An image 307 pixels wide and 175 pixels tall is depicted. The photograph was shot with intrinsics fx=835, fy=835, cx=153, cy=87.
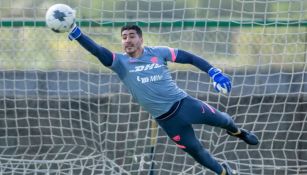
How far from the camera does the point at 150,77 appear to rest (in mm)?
6766

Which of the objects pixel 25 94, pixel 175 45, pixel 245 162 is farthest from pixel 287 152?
Answer: pixel 25 94

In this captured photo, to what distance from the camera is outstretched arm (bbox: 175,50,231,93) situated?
6477 millimetres

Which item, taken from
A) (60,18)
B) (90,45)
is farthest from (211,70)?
(60,18)

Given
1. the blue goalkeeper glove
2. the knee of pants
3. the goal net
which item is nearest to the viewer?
the blue goalkeeper glove

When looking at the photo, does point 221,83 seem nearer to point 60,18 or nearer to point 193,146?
point 193,146

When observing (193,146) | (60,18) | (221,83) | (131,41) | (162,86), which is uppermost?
(60,18)

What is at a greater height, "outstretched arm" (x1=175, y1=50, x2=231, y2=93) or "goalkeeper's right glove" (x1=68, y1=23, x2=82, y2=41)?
"goalkeeper's right glove" (x1=68, y1=23, x2=82, y2=41)

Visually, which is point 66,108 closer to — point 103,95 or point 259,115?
point 103,95

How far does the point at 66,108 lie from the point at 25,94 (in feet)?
1.40

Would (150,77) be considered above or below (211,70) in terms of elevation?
below

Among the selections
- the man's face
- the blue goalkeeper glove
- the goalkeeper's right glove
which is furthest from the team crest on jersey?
the goalkeeper's right glove

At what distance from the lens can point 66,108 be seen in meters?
8.27

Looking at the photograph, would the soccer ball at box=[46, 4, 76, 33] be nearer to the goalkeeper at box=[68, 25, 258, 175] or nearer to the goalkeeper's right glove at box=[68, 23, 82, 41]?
the goalkeeper's right glove at box=[68, 23, 82, 41]

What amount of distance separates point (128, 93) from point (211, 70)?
5.84 feet
